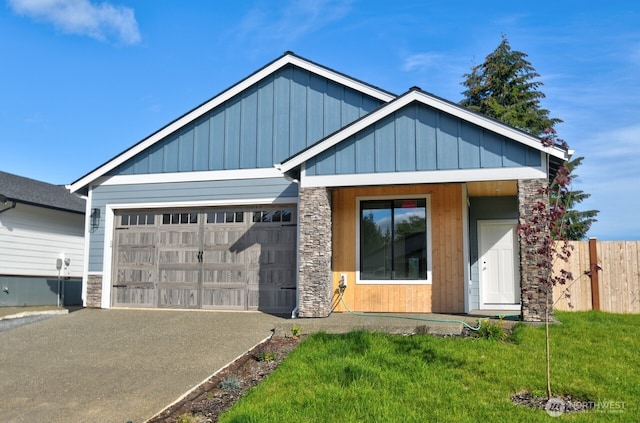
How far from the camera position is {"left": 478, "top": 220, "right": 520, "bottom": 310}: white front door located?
40.5ft

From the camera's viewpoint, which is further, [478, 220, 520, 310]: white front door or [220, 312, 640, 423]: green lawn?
[478, 220, 520, 310]: white front door

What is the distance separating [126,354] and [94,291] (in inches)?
215

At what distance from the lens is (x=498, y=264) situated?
41.1ft

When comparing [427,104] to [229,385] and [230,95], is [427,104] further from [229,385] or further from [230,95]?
[229,385]

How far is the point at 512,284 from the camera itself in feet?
40.5

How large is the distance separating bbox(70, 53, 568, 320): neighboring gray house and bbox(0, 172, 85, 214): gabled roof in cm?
251

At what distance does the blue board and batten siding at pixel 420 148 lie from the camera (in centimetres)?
930

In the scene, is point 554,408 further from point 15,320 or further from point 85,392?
point 15,320

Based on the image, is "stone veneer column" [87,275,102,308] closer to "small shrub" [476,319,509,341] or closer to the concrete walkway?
the concrete walkway

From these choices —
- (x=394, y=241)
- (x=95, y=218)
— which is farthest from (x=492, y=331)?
(x=95, y=218)

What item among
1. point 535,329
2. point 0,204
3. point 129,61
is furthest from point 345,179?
point 0,204

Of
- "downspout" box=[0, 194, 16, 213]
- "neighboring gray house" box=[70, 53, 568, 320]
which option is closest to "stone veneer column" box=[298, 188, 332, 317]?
"neighboring gray house" box=[70, 53, 568, 320]

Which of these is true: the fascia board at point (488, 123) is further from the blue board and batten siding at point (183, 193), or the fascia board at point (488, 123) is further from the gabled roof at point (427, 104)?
the blue board and batten siding at point (183, 193)
